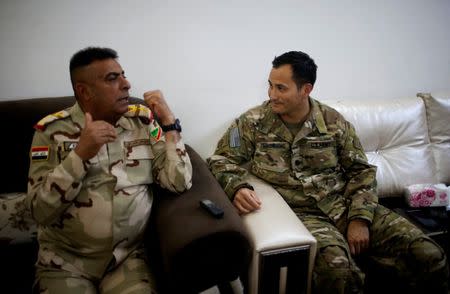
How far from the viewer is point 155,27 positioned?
5.06ft

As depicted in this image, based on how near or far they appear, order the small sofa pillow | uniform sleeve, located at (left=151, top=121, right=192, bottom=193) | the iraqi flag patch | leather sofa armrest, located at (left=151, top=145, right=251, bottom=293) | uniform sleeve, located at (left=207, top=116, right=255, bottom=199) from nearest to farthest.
Result: 1. leather sofa armrest, located at (left=151, top=145, right=251, bottom=293)
2. the iraqi flag patch
3. uniform sleeve, located at (left=151, top=121, right=192, bottom=193)
4. uniform sleeve, located at (left=207, top=116, right=255, bottom=199)
5. the small sofa pillow

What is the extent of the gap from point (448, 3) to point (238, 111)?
158cm

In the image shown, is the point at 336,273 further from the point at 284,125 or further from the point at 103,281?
the point at 103,281

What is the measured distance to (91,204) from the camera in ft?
3.60

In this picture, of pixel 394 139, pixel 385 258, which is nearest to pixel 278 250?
pixel 385 258

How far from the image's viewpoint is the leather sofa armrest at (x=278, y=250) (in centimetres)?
108

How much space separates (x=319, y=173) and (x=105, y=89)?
1.06 m

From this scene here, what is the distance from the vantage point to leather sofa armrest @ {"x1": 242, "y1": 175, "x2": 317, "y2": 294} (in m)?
1.08

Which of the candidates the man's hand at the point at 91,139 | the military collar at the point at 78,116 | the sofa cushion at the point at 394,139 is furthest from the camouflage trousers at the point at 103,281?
the sofa cushion at the point at 394,139

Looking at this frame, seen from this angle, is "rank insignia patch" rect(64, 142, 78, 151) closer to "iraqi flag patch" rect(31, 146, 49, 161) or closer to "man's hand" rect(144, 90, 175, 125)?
"iraqi flag patch" rect(31, 146, 49, 161)

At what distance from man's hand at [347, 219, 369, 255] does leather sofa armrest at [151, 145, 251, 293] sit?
1.82 feet

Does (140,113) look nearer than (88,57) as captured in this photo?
No

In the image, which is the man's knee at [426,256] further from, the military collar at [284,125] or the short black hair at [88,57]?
the short black hair at [88,57]

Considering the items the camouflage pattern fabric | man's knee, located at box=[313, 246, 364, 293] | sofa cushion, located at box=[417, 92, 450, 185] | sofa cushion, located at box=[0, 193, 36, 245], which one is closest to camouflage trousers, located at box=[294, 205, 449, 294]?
man's knee, located at box=[313, 246, 364, 293]
